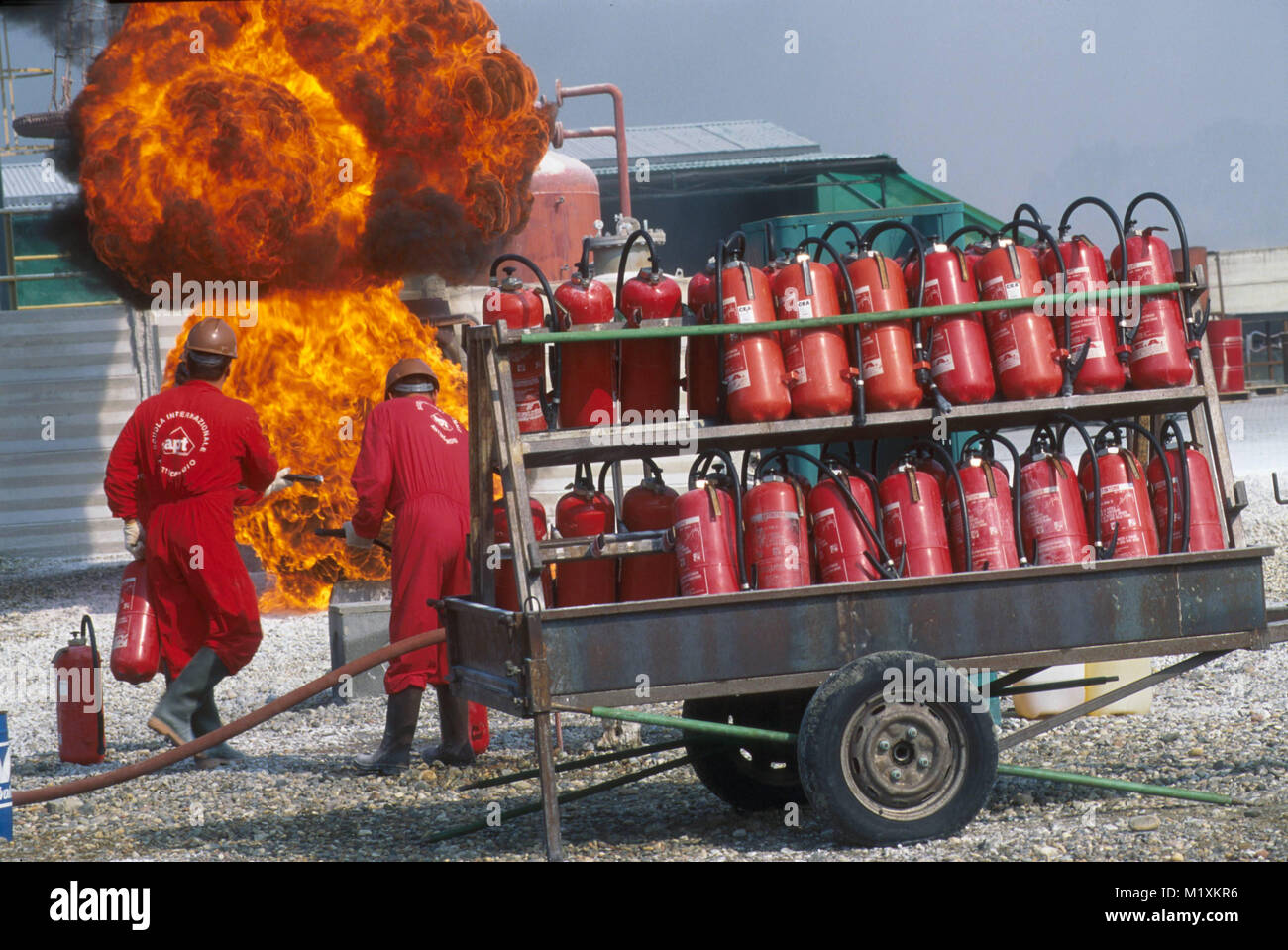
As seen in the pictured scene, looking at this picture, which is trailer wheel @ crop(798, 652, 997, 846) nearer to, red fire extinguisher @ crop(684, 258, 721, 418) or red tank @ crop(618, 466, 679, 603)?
red tank @ crop(618, 466, 679, 603)

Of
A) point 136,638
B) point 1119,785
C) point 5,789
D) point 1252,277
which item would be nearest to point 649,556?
point 1119,785

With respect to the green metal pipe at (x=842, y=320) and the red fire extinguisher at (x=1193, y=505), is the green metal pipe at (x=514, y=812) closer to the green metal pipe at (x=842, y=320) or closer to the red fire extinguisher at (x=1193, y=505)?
the green metal pipe at (x=842, y=320)

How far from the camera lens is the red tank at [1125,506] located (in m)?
5.39

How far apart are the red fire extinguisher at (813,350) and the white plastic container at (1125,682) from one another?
9.03 feet

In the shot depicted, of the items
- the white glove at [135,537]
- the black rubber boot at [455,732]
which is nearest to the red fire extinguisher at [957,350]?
the black rubber boot at [455,732]

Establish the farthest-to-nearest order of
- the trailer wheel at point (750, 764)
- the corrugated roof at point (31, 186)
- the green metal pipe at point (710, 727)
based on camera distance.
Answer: the corrugated roof at point (31, 186) < the trailer wheel at point (750, 764) < the green metal pipe at point (710, 727)

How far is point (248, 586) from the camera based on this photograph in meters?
7.32

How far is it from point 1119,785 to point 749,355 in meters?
2.10

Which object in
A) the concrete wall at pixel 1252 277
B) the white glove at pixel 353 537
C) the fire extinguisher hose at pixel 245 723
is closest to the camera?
the fire extinguisher hose at pixel 245 723

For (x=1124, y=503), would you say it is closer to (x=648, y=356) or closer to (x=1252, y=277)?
(x=648, y=356)

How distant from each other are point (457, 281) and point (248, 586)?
726 centimetres
